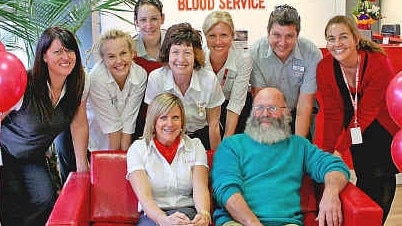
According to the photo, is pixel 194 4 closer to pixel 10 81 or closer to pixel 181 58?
pixel 181 58

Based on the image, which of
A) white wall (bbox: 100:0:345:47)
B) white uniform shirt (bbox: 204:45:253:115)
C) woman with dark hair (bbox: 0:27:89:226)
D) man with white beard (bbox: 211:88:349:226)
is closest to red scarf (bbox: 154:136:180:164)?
man with white beard (bbox: 211:88:349:226)

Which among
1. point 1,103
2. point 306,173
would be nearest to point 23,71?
point 1,103

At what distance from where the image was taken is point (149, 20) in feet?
11.2

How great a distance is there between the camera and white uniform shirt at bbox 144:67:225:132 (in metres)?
3.15

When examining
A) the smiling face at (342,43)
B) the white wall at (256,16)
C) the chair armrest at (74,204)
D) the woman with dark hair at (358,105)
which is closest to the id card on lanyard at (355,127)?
the woman with dark hair at (358,105)

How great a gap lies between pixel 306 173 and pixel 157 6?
137 centimetres

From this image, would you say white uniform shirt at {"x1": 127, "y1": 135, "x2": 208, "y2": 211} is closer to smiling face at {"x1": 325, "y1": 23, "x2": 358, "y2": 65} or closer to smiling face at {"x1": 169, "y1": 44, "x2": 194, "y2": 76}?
smiling face at {"x1": 169, "y1": 44, "x2": 194, "y2": 76}

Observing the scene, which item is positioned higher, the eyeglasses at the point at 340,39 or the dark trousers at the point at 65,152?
the eyeglasses at the point at 340,39

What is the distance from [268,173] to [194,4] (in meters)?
3.98

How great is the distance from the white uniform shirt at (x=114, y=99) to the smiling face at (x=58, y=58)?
0.29m

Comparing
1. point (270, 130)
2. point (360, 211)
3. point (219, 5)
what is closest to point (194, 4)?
point (219, 5)

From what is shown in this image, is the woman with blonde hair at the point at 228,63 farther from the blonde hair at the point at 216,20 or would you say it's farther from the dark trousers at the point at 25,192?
the dark trousers at the point at 25,192

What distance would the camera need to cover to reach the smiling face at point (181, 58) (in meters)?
3.05

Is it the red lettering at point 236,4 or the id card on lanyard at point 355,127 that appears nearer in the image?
the id card on lanyard at point 355,127
